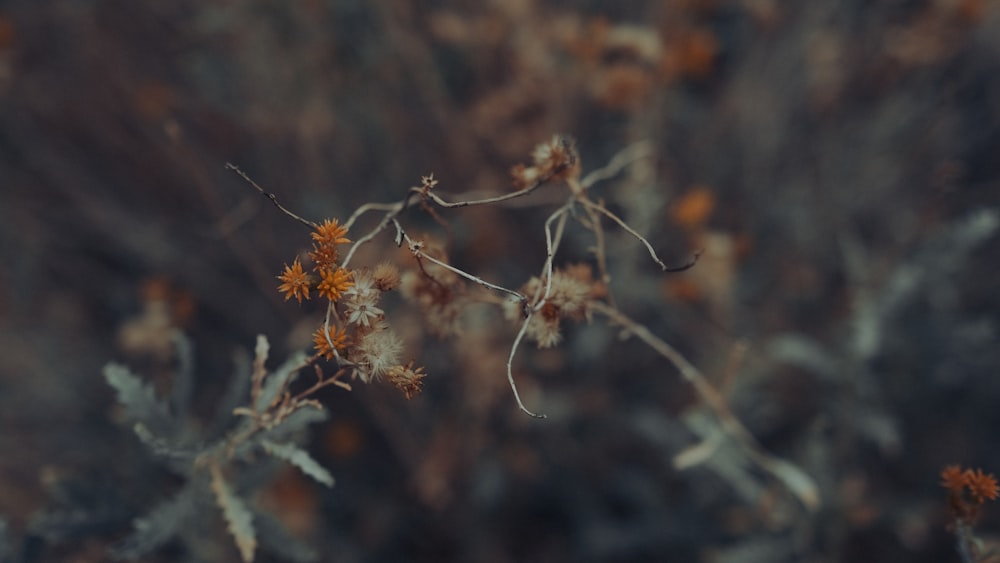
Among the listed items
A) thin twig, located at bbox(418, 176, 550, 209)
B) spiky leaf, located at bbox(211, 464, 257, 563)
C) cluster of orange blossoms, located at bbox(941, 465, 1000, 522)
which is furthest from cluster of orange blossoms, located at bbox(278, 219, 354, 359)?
cluster of orange blossoms, located at bbox(941, 465, 1000, 522)

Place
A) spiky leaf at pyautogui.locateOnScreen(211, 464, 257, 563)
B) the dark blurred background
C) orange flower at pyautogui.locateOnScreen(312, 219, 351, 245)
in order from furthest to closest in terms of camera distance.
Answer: the dark blurred background → spiky leaf at pyautogui.locateOnScreen(211, 464, 257, 563) → orange flower at pyautogui.locateOnScreen(312, 219, 351, 245)

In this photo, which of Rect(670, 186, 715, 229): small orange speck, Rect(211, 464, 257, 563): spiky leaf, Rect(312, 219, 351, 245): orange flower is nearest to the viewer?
Rect(312, 219, 351, 245): orange flower

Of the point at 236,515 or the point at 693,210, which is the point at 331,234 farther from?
the point at 693,210

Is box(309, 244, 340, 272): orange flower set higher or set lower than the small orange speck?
lower

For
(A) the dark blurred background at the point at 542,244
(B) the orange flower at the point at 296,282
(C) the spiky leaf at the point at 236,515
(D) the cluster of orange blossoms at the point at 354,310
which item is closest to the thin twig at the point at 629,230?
(D) the cluster of orange blossoms at the point at 354,310

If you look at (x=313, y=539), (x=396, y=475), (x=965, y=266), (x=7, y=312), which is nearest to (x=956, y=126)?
(x=965, y=266)

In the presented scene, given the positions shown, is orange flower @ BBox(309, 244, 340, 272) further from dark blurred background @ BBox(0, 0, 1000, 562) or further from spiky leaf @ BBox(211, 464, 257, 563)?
dark blurred background @ BBox(0, 0, 1000, 562)

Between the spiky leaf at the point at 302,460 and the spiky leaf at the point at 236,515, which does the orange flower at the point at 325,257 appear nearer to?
the spiky leaf at the point at 302,460
